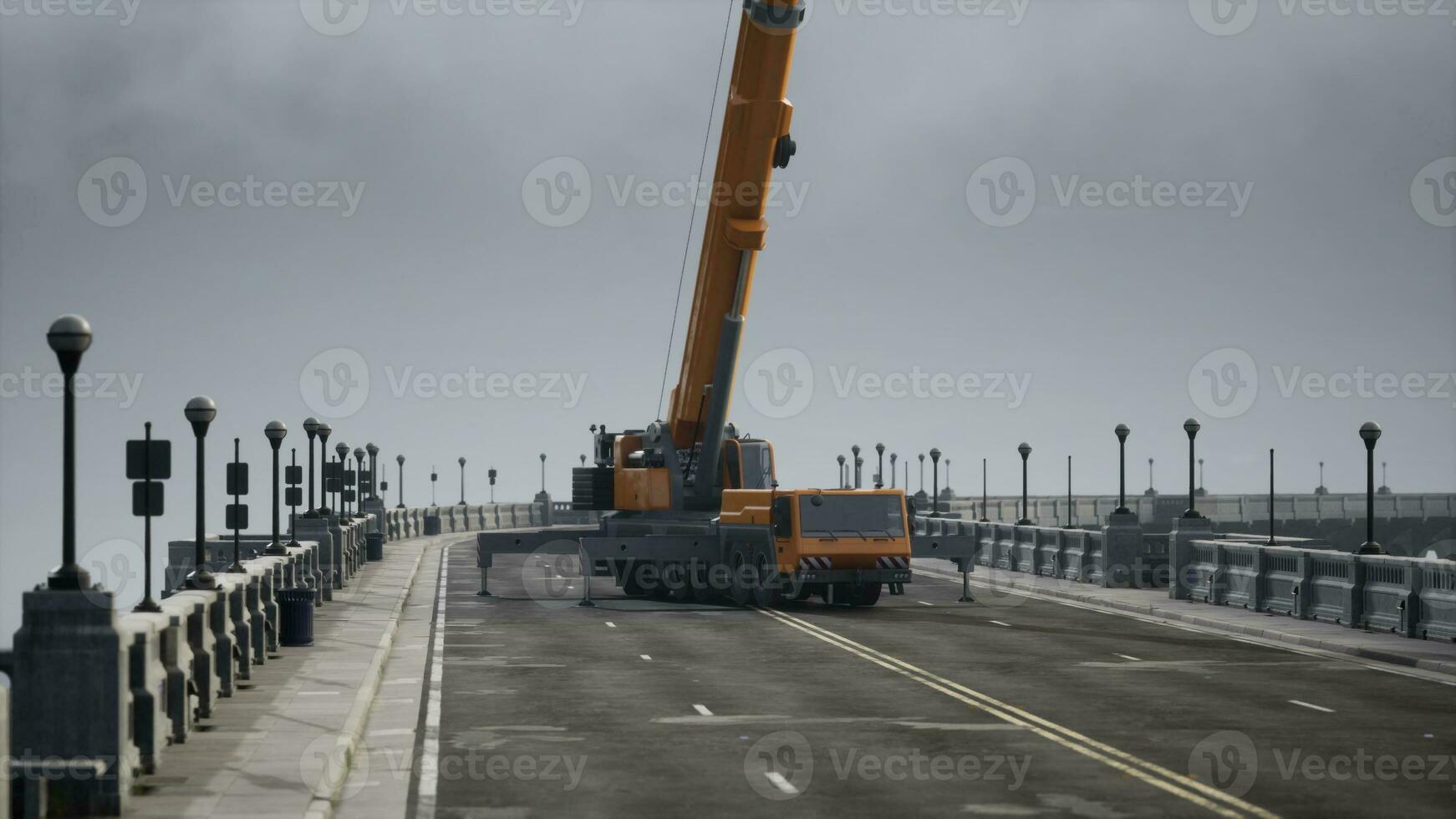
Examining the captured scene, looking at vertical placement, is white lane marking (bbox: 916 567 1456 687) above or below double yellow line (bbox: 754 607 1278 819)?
below

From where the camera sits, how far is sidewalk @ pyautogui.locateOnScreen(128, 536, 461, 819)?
14.7 m

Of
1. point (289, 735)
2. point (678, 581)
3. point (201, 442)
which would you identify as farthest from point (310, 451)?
point (289, 735)

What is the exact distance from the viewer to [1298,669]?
26.9 meters

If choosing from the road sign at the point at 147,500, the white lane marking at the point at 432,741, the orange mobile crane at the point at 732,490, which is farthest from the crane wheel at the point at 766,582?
the road sign at the point at 147,500

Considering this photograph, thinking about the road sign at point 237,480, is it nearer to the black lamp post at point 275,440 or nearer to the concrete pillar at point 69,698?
the black lamp post at point 275,440

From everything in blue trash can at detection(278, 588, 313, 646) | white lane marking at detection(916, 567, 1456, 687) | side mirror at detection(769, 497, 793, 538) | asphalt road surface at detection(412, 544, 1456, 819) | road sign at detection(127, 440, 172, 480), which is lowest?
white lane marking at detection(916, 567, 1456, 687)

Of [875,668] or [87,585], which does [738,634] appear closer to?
[875,668]

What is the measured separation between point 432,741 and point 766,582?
64.7ft

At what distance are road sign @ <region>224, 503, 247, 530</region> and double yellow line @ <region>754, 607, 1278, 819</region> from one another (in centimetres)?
1035

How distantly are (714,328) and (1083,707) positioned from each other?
1790cm

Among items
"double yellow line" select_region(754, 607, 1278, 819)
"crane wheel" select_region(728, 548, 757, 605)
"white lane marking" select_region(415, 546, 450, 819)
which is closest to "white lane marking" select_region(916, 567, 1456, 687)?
"double yellow line" select_region(754, 607, 1278, 819)

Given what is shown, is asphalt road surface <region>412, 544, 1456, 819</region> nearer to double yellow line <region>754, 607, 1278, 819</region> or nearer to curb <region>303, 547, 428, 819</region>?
double yellow line <region>754, 607, 1278, 819</region>

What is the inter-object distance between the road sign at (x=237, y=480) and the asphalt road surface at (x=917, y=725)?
14.0 ft

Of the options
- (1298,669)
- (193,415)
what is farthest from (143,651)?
(1298,669)
